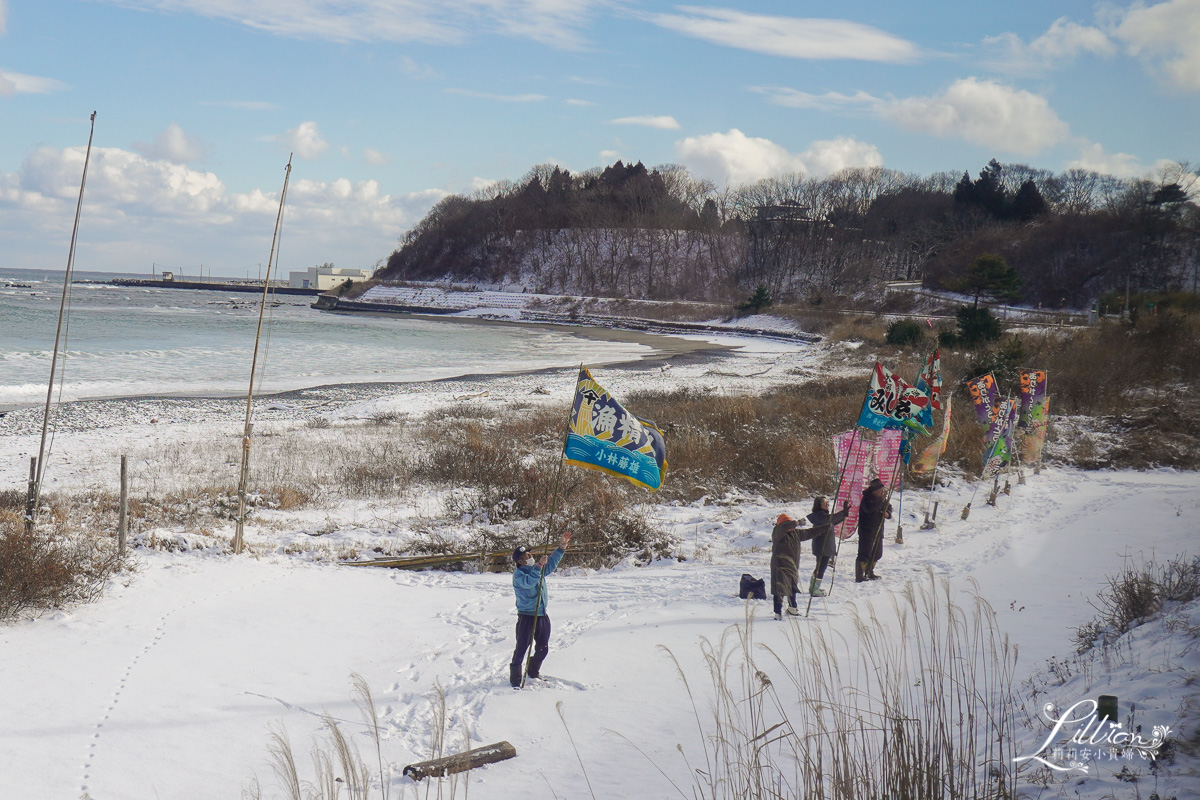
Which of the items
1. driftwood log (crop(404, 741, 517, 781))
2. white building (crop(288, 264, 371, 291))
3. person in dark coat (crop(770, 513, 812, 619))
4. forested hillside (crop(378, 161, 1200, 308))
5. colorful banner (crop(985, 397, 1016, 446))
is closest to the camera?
driftwood log (crop(404, 741, 517, 781))

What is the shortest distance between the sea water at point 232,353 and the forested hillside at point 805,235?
31.1 m

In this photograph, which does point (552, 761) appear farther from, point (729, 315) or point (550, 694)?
point (729, 315)

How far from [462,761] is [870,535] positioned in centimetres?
705

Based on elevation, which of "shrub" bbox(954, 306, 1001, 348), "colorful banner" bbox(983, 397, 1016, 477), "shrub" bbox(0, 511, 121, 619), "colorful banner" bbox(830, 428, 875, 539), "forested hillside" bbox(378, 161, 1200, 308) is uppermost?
"forested hillside" bbox(378, 161, 1200, 308)

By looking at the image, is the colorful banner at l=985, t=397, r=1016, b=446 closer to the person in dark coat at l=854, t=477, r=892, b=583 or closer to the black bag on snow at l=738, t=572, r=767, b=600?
the person in dark coat at l=854, t=477, r=892, b=583

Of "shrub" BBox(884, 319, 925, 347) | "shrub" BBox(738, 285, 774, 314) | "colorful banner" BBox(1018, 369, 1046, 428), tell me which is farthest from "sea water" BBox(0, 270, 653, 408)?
"colorful banner" BBox(1018, 369, 1046, 428)

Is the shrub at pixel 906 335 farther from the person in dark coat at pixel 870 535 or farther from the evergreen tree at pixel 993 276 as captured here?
the person in dark coat at pixel 870 535

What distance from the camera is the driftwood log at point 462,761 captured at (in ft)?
18.3

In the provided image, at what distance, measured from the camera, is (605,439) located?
8023mm

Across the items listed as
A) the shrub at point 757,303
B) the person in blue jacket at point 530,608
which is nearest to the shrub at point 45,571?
the person in blue jacket at point 530,608

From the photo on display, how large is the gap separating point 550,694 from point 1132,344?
3156 centimetres

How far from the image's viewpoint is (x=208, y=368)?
37312mm

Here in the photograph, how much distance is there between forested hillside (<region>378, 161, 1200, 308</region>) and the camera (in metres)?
67.8

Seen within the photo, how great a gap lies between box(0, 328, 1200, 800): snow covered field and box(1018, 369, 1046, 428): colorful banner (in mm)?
3041
